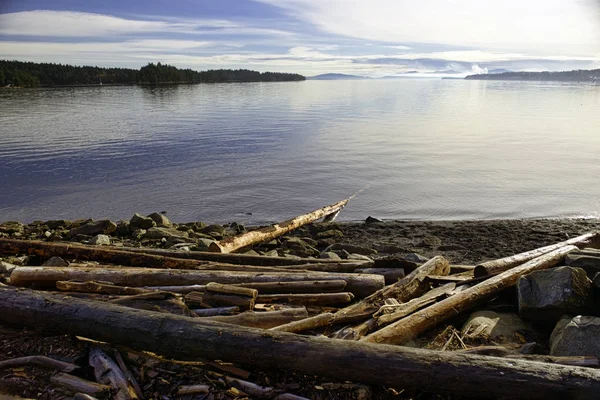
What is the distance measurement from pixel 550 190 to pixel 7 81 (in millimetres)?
161908

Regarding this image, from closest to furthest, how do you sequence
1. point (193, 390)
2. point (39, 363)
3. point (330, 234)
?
1. point (193, 390)
2. point (39, 363)
3. point (330, 234)

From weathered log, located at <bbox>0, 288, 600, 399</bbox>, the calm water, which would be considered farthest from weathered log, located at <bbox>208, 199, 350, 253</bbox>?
weathered log, located at <bbox>0, 288, 600, 399</bbox>

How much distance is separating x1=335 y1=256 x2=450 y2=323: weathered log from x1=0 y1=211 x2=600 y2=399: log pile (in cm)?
2

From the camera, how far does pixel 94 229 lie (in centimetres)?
1340

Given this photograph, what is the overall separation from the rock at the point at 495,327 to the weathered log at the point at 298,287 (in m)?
1.85

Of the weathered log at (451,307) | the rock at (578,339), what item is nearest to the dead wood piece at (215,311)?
the weathered log at (451,307)

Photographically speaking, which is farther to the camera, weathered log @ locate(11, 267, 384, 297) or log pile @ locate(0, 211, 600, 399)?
weathered log @ locate(11, 267, 384, 297)

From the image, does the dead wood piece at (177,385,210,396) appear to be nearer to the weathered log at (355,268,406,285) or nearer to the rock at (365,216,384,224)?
the weathered log at (355,268,406,285)

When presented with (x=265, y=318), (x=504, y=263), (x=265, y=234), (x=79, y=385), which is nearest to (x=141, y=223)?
(x=265, y=234)

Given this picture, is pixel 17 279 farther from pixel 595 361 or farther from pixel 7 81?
pixel 7 81

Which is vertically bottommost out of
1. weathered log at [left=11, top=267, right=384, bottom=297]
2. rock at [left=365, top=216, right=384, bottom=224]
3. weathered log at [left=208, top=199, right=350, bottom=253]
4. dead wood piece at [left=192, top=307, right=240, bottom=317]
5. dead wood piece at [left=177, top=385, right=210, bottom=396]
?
rock at [left=365, top=216, right=384, bottom=224]

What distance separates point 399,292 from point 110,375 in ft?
13.2

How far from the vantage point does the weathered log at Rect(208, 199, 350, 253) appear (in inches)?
421

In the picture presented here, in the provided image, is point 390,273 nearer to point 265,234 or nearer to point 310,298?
point 310,298
